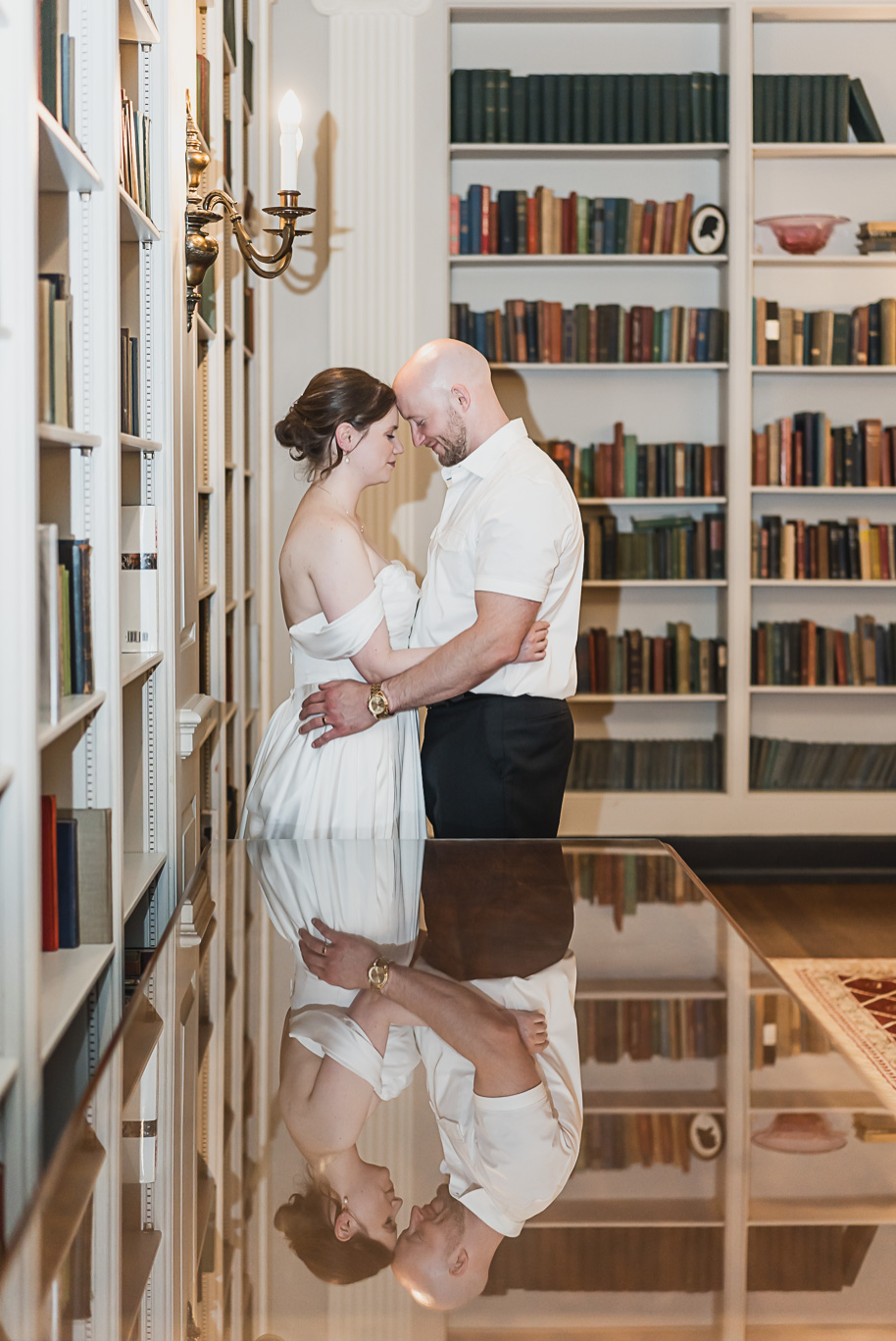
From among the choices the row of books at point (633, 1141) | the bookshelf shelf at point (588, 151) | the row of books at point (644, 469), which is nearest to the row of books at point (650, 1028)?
the row of books at point (633, 1141)

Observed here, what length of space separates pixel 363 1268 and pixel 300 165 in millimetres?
4497

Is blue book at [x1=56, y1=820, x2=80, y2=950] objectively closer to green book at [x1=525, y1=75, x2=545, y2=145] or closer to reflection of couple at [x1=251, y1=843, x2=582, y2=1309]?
reflection of couple at [x1=251, y1=843, x2=582, y2=1309]

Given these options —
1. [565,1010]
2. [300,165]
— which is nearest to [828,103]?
[300,165]

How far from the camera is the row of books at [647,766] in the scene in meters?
4.90

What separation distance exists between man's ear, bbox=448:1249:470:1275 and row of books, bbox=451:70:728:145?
4503mm

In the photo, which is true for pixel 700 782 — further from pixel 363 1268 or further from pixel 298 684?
pixel 363 1268

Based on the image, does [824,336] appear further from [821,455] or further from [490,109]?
[490,109]

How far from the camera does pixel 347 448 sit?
2.62m

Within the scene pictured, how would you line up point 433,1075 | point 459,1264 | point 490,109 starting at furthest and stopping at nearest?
point 490,109
point 433,1075
point 459,1264

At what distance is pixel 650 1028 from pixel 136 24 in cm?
179

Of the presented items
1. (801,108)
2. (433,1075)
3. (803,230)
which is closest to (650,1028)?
(433,1075)

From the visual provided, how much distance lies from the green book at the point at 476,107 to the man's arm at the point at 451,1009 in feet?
12.9

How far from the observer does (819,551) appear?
16.0ft

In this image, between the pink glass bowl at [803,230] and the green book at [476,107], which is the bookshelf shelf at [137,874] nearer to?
the green book at [476,107]
